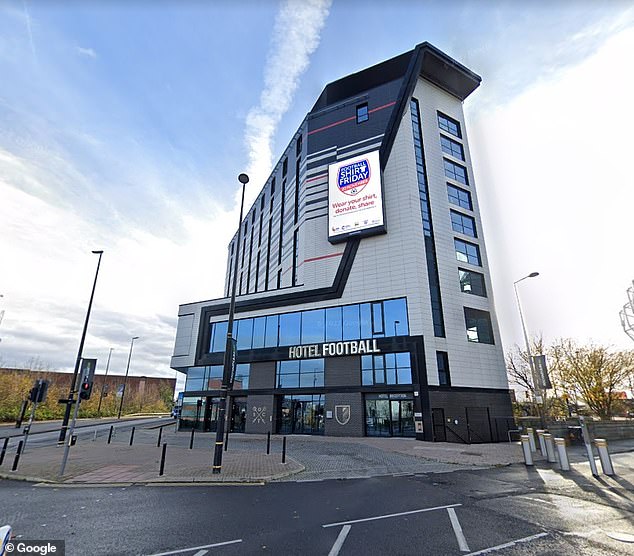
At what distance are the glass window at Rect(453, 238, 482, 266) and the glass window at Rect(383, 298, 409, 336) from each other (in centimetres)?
801

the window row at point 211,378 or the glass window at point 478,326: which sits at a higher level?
the glass window at point 478,326

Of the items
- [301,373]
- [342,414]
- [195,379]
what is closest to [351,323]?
[301,373]

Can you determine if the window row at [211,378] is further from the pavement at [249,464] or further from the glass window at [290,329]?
the pavement at [249,464]

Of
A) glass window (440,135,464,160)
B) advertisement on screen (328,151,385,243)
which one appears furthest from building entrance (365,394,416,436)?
glass window (440,135,464,160)

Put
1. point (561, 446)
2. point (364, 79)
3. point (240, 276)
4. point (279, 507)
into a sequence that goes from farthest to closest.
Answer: point (240, 276)
point (364, 79)
point (561, 446)
point (279, 507)

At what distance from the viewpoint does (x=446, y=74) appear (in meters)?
38.7

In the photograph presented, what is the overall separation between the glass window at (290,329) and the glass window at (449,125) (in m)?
25.0

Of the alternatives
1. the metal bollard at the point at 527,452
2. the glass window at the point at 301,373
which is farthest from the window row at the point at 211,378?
the metal bollard at the point at 527,452

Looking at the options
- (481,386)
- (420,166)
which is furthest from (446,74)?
(481,386)

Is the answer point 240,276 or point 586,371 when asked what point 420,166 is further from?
point 240,276

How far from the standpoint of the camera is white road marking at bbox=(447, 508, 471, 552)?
5.74m

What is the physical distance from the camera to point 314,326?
100 feet

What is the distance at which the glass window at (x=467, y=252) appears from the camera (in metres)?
32.0

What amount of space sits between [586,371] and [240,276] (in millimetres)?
47573
